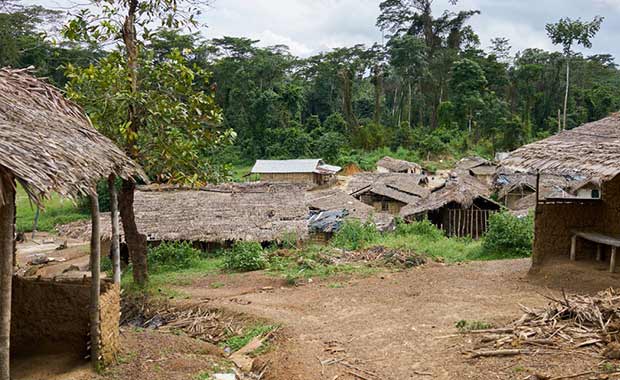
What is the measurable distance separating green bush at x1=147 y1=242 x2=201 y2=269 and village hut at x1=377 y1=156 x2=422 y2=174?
24769 millimetres

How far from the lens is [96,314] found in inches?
238

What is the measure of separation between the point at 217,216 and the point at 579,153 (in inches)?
424

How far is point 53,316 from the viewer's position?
650 centimetres

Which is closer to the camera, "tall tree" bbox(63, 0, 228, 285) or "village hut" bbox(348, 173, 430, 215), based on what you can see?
"tall tree" bbox(63, 0, 228, 285)

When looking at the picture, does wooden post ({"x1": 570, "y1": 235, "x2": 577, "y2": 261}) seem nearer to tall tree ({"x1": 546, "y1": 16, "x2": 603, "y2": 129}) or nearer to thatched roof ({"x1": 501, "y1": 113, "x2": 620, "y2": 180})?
thatched roof ({"x1": 501, "y1": 113, "x2": 620, "y2": 180})

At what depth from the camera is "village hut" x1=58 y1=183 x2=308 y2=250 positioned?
637 inches

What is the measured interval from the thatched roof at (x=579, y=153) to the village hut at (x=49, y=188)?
7.04m

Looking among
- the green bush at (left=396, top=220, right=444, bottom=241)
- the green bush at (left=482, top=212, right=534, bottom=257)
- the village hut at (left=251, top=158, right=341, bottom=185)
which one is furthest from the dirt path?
the village hut at (left=251, top=158, right=341, bottom=185)

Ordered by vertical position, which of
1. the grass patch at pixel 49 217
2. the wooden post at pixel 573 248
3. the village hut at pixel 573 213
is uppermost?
the village hut at pixel 573 213

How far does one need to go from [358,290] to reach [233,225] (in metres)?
6.78

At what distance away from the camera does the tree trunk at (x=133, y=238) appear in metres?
11.3

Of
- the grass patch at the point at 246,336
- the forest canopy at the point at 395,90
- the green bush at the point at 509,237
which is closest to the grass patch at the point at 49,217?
the forest canopy at the point at 395,90

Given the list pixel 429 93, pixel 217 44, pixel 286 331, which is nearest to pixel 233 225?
pixel 286 331

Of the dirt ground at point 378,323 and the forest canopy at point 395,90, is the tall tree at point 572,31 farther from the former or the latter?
the dirt ground at point 378,323
